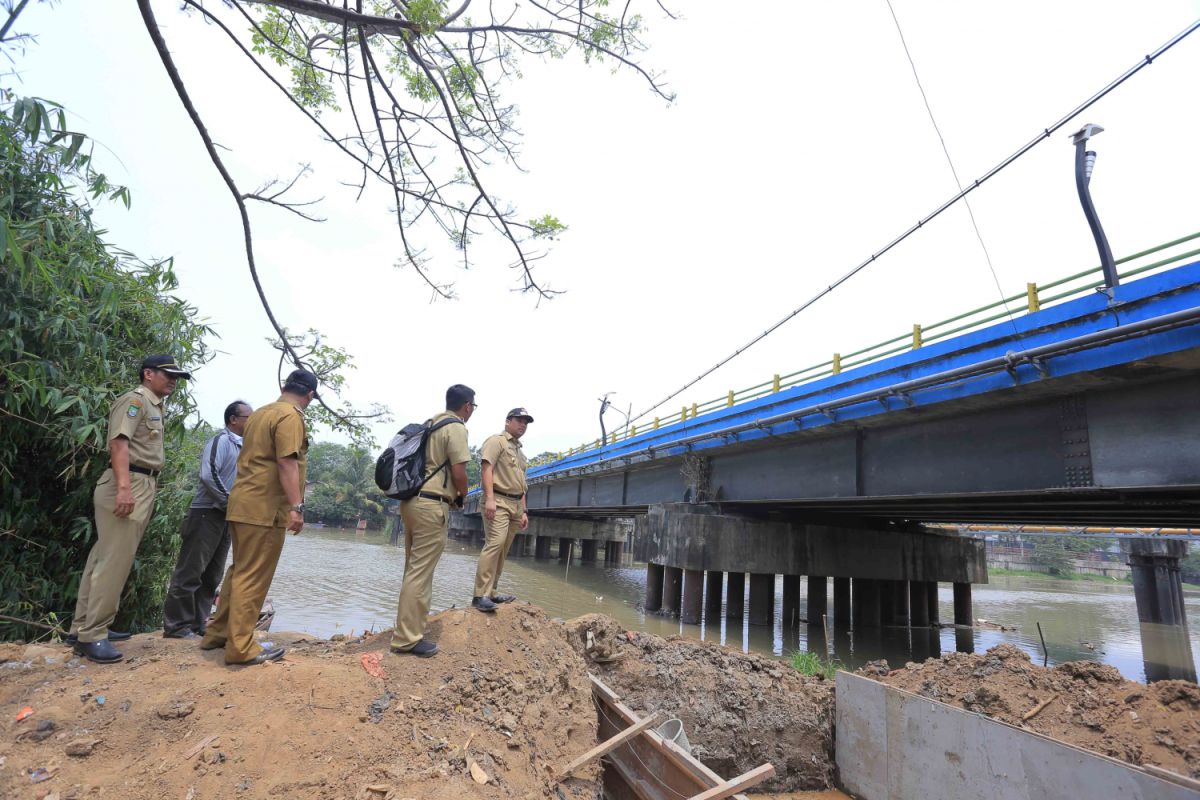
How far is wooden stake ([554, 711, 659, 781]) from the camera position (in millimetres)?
3324

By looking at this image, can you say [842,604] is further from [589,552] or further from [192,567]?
[589,552]

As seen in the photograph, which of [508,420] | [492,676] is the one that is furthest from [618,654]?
[508,420]

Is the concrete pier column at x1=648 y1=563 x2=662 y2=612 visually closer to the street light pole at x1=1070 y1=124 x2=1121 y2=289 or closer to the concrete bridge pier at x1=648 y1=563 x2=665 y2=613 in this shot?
the concrete bridge pier at x1=648 y1=563 x2=665 y2=613

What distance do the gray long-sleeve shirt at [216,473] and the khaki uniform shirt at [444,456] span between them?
1.61 metres

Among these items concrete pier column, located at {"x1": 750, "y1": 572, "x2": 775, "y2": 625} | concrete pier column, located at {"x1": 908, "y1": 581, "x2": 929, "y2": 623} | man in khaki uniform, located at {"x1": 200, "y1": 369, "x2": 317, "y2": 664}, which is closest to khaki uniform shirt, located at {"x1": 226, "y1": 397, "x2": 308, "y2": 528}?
man in khaki uniform, located at {"x1": 200, "y1": 369, "x2": 317, "y2": 664}

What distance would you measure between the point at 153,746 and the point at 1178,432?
10218mm

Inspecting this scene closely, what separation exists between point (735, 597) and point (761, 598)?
0.80 m

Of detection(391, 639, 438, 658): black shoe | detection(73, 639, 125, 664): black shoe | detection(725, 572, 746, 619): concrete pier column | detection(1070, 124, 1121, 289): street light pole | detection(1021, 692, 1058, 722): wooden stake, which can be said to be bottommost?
detection(725, 572, 746, 619): concrete pier column

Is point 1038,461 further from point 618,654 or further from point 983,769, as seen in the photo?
point 618,654

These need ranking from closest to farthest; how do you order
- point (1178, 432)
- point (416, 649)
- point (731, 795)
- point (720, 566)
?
point (731, 795) < point (416, 649) < point (1178, 432) < point (720, 566)

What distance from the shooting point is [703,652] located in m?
5.94

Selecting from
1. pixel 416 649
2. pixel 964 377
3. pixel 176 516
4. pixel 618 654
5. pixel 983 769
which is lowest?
pixel 983 769

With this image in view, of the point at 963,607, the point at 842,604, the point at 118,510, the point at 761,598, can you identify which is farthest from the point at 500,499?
the point at 963,607

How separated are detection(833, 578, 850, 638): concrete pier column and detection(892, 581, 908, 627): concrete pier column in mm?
2541
